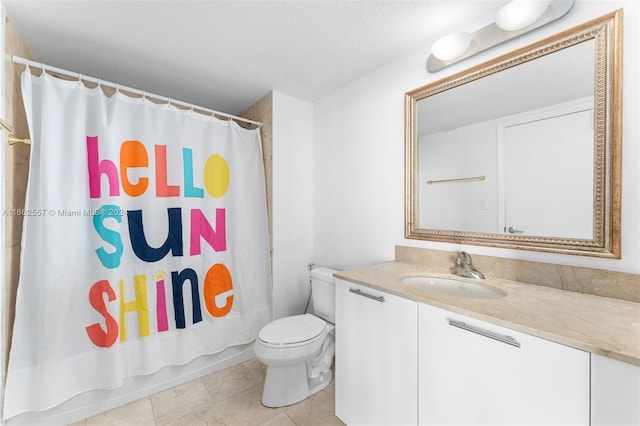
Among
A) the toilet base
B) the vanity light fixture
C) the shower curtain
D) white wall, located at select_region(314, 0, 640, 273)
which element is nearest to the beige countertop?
white wall, located at select_region(314, 0, 640, 273)

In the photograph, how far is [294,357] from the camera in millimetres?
1539

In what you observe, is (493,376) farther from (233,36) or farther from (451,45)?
(233,36)

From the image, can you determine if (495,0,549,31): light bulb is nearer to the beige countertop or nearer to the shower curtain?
the beige countertop

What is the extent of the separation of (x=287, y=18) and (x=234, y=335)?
7.05 feet

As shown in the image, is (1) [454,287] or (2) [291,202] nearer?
(1) [454,287]

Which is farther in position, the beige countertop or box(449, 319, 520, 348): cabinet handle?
box(449, 319, 520, 348): cabinet handle

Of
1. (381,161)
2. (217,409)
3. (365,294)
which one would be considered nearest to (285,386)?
(217,409)

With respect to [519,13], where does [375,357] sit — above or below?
below

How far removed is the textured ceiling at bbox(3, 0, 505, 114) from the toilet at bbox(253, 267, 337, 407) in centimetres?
177

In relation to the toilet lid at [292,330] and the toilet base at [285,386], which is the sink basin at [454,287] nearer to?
the toilet lid at [292,330]

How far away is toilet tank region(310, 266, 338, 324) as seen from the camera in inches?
75.5

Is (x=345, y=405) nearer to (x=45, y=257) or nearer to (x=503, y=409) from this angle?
(x=503, y=409)

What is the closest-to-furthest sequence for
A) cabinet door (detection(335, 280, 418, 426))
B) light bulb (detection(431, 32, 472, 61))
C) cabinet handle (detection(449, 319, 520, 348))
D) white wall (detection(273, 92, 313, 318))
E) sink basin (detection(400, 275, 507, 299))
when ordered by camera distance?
cabinet handle (detection(449, 319, 520, 348))
cabinet door (detection(335, 280, 418, 426))
sink basin (detection(400, 275, 507, 299))
light bulb (detection(431, 32, 472, 61))
white wall (detection(273, 92, 313, 318))

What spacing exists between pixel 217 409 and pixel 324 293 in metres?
0.96
